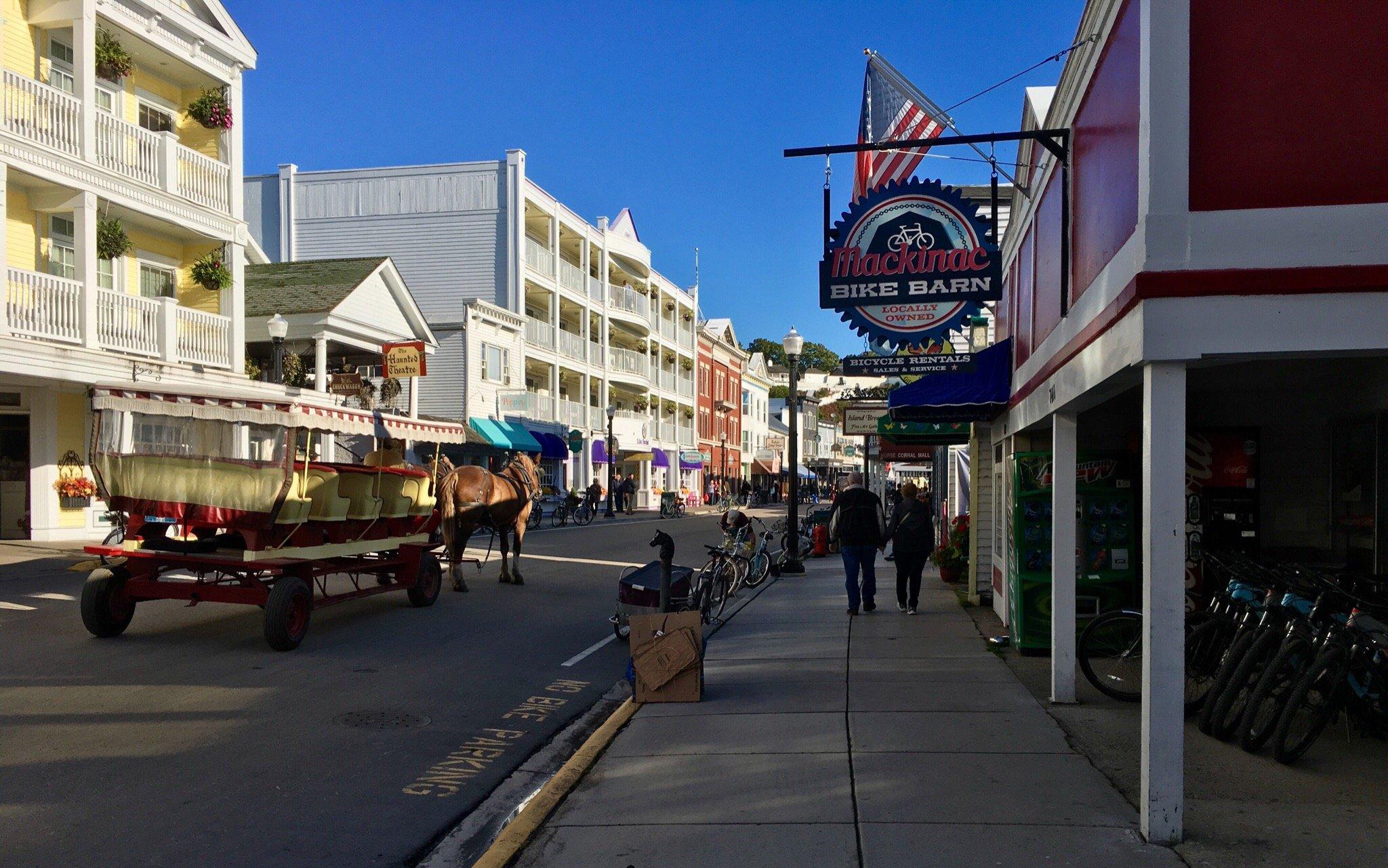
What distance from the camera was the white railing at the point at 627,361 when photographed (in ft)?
175

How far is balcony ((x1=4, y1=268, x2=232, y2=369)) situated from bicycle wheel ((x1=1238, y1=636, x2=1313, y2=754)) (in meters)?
18.9

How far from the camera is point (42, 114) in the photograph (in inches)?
755

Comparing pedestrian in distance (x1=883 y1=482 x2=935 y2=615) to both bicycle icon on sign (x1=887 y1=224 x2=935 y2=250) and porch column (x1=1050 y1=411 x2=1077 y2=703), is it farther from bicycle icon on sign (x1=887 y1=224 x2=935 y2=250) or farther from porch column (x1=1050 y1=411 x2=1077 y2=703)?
porch column (x1=1050 y1=411 x2=1077 y2=703)

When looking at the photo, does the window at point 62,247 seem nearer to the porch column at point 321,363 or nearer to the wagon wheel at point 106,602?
the porch column at point 321,363

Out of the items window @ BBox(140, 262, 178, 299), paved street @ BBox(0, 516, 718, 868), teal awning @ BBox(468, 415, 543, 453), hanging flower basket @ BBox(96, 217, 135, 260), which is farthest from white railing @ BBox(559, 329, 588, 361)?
paved street @ BBox(0, 516, 718, 868)

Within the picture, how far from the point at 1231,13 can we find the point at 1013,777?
4.03 metres

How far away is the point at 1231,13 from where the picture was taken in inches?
200

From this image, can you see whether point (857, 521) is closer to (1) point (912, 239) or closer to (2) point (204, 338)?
(1) point (912, 239)

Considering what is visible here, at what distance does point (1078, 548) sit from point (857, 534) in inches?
158

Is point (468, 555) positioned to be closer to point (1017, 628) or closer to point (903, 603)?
point (903, 603)

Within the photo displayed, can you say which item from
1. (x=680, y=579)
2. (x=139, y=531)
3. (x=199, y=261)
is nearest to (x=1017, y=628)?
(x=680, y=579)

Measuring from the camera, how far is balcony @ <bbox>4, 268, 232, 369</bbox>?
733 inches

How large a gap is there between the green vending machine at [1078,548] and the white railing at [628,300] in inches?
1726

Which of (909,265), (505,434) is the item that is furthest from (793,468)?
(505,434)
